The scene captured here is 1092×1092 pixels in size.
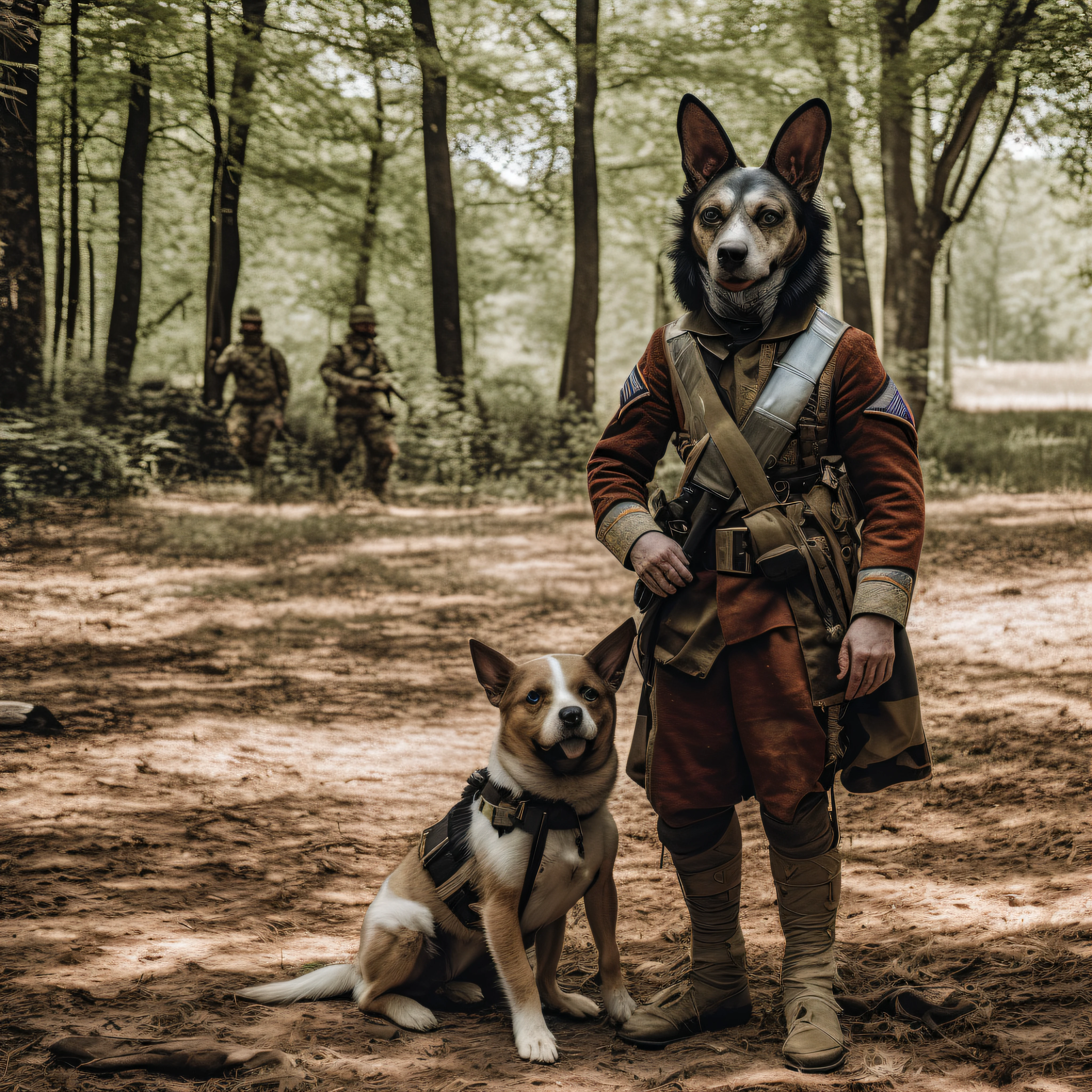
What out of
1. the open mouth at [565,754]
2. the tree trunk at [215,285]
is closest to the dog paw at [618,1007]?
the open mouth at [565,754]

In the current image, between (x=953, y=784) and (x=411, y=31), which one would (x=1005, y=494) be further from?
(x=411, y=31)

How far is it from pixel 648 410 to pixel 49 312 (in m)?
24.9

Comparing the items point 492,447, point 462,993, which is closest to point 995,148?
point 492,447

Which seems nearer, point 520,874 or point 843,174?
point 520,874

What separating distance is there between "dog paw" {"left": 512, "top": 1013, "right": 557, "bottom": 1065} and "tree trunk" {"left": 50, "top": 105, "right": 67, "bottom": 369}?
17.4 metres

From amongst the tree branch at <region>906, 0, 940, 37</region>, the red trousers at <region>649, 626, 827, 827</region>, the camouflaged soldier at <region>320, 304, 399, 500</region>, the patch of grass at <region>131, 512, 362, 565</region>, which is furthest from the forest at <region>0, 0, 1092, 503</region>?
the red trousers at <region>649, 626, 827, 827</region>

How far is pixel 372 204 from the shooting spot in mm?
22828

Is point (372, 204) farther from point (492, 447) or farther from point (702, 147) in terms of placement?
point (702, 147)

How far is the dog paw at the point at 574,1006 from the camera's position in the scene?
3.08m

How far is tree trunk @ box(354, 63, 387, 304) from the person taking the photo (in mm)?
22125

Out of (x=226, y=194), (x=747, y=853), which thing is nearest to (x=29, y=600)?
(x=747, y=853)

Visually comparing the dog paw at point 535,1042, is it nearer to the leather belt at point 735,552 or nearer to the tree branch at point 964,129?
the leather belt at point 735,552

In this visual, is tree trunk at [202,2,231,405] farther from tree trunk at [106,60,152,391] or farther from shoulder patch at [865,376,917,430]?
shoulder patch at [865,376,917,430]

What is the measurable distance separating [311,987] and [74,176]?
17.0m
